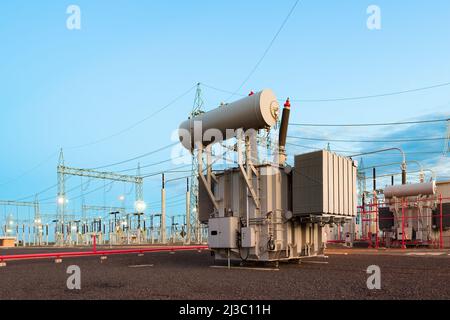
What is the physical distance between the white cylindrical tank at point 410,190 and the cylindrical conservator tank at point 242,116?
19615 mm

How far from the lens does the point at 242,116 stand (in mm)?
14836

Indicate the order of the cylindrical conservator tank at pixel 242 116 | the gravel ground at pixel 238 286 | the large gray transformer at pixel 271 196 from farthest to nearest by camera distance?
the cylindrical conservator tank at pixel 242 116 < the large gray transformer at pixel 271 196 < the gravel ground at pixel 238 286

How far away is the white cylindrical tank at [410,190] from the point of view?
30062mm

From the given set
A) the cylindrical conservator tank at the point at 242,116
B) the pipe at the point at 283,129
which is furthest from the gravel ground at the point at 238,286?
the cylindrical conservator tank at the point at 242,116

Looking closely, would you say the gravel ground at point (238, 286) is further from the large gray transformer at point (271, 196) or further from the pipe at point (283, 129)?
the pipe at point (283, 129)

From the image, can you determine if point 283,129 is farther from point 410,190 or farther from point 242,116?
point 410,190

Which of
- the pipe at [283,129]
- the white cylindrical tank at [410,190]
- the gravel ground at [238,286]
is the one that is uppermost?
the pipe at [283,129]

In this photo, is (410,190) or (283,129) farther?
(410,190)

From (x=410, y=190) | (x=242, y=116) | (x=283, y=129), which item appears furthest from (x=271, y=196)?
(x=410, y=190)

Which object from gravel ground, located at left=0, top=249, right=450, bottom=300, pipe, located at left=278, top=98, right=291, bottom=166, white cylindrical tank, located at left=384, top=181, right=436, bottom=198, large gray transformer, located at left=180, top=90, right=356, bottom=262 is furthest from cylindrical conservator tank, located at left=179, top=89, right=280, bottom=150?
white cylindrical tank, located at left=384, top=181, right=436, bottom=198

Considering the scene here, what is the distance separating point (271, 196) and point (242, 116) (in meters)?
2.86

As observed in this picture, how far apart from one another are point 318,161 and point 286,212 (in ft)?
6.75

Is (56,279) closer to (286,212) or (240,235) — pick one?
(240,235)
